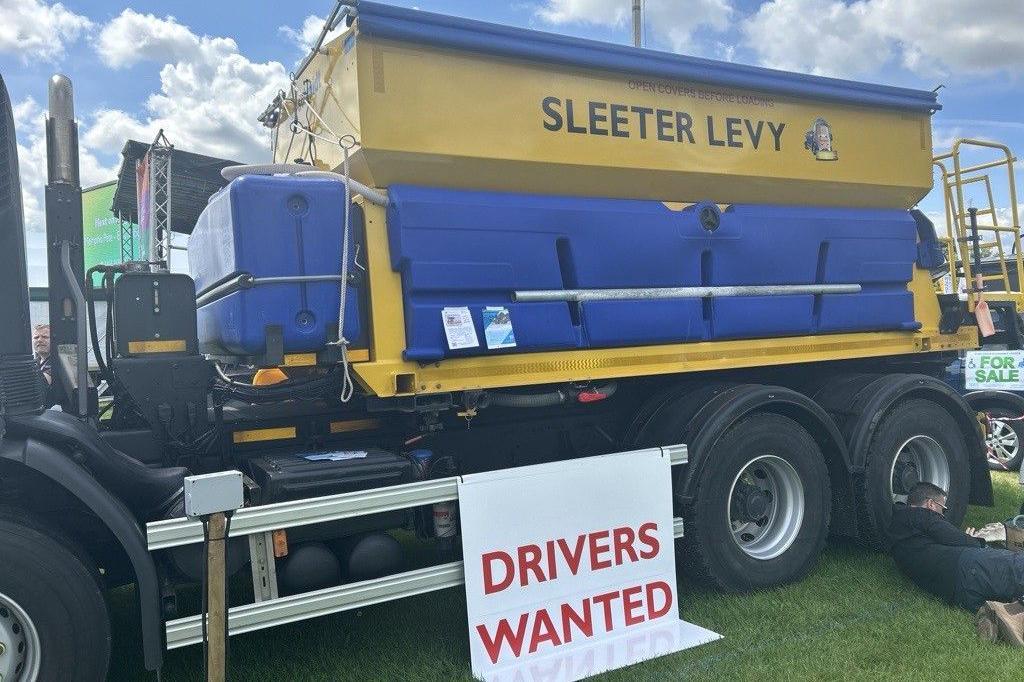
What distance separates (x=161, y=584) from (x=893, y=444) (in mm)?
4214

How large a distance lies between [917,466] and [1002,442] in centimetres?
373

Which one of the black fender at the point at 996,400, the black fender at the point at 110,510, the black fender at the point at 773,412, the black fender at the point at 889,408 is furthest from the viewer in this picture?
the black fender at the point at 996,400

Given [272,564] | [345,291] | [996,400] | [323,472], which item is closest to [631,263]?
[345,291]

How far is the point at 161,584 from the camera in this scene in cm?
321

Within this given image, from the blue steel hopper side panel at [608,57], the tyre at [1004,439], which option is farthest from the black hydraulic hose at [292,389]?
the tyre at [1004,439]

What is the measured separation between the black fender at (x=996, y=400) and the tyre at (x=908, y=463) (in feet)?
10.2

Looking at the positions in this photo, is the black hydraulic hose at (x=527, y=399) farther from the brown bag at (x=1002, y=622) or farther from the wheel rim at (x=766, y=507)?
the brown bag at (x=1002, y=622)

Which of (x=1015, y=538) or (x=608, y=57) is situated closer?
Answer: (x=608, y=57)

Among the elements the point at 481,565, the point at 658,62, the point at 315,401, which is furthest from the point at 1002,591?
the point at 315,401

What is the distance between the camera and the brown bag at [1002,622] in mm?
3797

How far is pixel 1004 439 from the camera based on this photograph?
27.0ft

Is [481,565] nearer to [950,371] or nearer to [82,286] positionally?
[82,286]

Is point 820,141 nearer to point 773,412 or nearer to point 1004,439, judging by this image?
point 773,412

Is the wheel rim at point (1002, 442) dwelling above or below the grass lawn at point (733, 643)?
above
